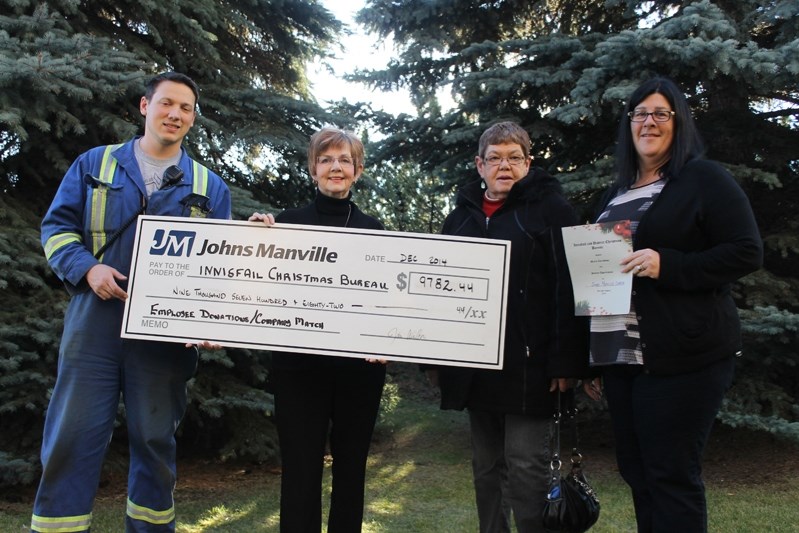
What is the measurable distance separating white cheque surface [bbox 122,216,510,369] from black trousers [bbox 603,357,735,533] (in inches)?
26.7

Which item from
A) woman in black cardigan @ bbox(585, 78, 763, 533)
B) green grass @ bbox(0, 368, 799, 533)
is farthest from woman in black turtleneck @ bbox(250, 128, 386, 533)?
green grass @ bbox(0, 368, 799, 533)

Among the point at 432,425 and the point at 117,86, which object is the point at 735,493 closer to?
the point at 432,425

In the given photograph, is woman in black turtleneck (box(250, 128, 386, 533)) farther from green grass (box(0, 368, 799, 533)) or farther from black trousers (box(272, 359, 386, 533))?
green grass (box(0, 368, 799, 533))

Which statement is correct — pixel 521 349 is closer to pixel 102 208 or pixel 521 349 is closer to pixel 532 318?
pixel 532 318

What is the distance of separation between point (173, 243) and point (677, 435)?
2.30 metres

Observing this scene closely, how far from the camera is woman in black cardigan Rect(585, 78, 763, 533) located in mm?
2602

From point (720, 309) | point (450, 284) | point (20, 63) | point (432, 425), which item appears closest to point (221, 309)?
point (450, 284)

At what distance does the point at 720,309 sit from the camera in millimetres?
2674

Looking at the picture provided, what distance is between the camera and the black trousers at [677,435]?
103 inches

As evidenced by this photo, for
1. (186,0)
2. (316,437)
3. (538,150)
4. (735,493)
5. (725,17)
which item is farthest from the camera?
(538,150)

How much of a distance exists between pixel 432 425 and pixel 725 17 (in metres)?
5.40

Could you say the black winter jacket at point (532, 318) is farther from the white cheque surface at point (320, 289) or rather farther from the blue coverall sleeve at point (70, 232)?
the blue coverall sleeve at point (70, 232)

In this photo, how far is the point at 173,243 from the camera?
309 centimetres

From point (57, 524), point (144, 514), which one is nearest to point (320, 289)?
point (144, 514)
